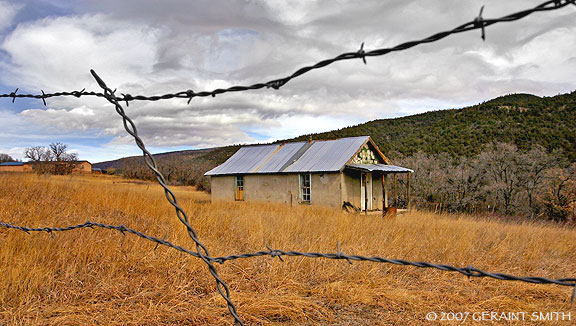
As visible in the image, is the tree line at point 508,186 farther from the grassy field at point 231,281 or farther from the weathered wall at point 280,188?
the grassy field at point 231,281

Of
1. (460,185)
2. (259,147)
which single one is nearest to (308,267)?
(259,147)

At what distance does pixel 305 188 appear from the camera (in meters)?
19.0

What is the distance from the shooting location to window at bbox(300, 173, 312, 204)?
741 inches

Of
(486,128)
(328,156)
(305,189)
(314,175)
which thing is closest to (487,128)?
(486,128)

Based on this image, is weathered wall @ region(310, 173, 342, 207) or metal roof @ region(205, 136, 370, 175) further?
metal roof @ region(205, 136, 370, 175)

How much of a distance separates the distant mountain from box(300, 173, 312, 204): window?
67.4 feet

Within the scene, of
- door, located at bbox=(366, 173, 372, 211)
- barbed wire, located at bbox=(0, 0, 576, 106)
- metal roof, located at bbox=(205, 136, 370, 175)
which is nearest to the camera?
barbed wire, located at bbox=(0, 0, 576, 106)

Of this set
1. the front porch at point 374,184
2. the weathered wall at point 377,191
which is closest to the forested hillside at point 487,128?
the weathered wall at point 377,191

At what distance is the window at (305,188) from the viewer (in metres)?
18.8

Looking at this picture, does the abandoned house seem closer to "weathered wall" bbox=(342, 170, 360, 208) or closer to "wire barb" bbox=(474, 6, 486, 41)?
"weathered wall" bbox=(342, 170, 360, 208)

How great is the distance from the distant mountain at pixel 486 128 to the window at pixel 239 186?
53.9 feet

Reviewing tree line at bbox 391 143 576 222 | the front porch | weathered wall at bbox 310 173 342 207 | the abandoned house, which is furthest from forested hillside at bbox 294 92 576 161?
weathered wall at bbox 310 173 342 207

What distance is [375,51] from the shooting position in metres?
1.54

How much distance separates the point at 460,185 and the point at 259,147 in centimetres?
1369
